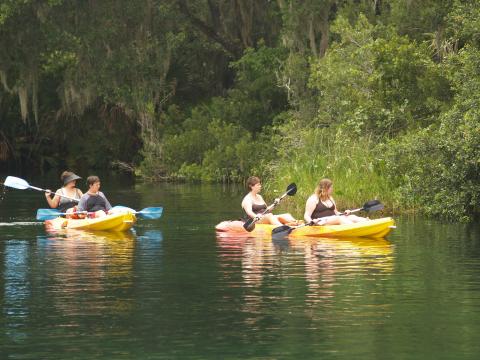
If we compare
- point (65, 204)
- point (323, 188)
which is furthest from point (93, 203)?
point (323, 188)

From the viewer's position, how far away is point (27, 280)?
15.2 meters

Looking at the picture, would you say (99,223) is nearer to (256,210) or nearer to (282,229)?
(256,210)

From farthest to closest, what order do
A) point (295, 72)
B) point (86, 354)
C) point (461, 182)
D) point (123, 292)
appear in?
1. point (295, 72)
2. point (461, 182)
3. point (123, 292)
4. point (86, 354)

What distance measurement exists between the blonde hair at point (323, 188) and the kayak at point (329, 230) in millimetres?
492

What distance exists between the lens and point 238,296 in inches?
541

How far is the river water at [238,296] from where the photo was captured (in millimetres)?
10945

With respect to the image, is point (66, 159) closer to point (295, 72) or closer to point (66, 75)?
point (66, 75)

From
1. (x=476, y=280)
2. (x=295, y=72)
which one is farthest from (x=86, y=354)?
(x=295, y=72)

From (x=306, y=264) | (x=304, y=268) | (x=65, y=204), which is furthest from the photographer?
(x=65, y=204)

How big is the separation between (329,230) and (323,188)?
0.67 metres

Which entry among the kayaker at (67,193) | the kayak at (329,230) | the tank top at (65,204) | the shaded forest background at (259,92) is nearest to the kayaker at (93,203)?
the kayaker at (67,193)

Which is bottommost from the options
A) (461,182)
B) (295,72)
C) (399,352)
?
(399,352)

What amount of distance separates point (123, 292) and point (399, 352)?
429 centimetres

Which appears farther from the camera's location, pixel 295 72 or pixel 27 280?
pixel 295 72
